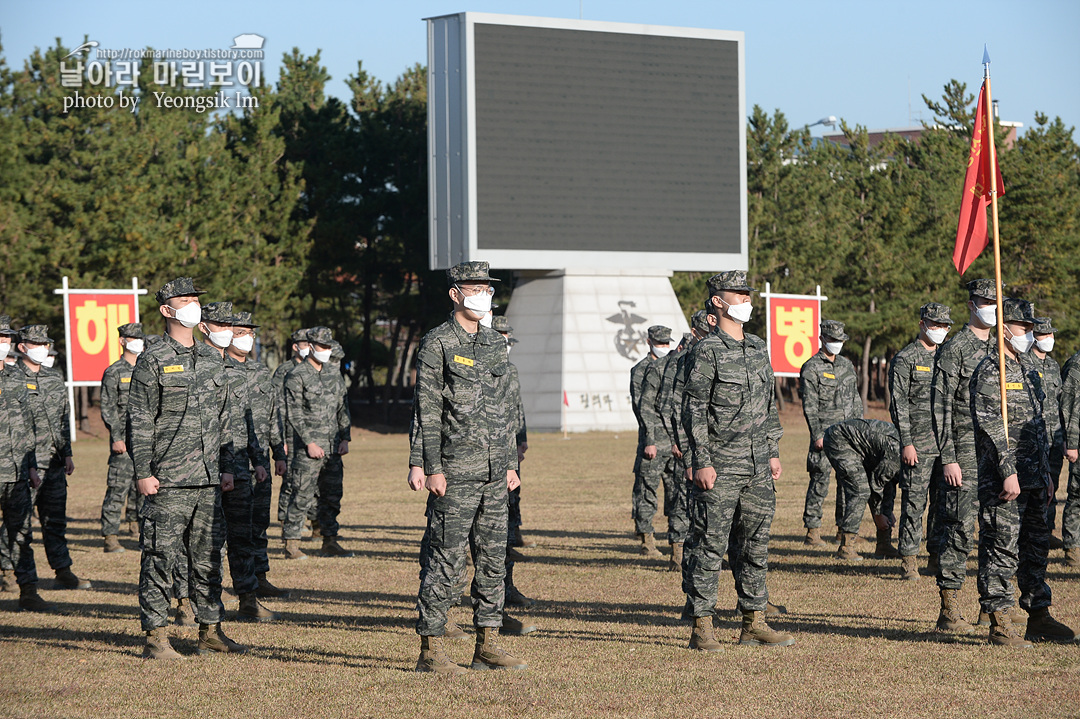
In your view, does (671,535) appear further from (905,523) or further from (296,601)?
(296,601)

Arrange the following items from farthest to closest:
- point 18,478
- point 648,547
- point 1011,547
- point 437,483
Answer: point 648,547
point 18,478
point 1011,547
point 437,483

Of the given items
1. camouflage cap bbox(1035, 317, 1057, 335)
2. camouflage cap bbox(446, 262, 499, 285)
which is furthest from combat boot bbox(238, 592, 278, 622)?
camouflage cap bbox(1035, 317, 1057, 335)

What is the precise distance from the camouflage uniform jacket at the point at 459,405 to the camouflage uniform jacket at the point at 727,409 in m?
1.38

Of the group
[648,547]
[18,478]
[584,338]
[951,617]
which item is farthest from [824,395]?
[584,338]

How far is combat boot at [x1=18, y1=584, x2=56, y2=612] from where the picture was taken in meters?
10.3

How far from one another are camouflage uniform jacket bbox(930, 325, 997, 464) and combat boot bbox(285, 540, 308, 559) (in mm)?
7172

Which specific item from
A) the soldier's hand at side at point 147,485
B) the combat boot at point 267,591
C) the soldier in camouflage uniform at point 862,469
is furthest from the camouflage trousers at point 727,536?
the combat boot at point 267,591

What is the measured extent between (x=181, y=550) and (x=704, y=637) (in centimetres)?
370

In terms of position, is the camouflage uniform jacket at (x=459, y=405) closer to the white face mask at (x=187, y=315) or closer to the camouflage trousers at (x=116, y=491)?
the white face mask at (x=187, y=315)

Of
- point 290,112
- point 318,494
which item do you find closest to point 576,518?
point 318,494

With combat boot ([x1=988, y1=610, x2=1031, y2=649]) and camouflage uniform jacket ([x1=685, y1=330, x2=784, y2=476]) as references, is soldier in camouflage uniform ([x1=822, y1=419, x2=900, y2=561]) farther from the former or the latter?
camouflage uniform jacket ([x1=685, y1=330, x2=784, y2=476])

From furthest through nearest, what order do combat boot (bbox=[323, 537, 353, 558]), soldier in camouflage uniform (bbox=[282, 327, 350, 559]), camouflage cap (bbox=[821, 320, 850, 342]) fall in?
soldier in camouflage uniform (bbox=[282, 327, 350, 559])
combat boot (bbox=[323, 537, 353, 558])
camouflage cap (bbox=[821, 320, 850, 342])

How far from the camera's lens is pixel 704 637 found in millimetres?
8211

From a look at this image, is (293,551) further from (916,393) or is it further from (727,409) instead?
(916,393)
